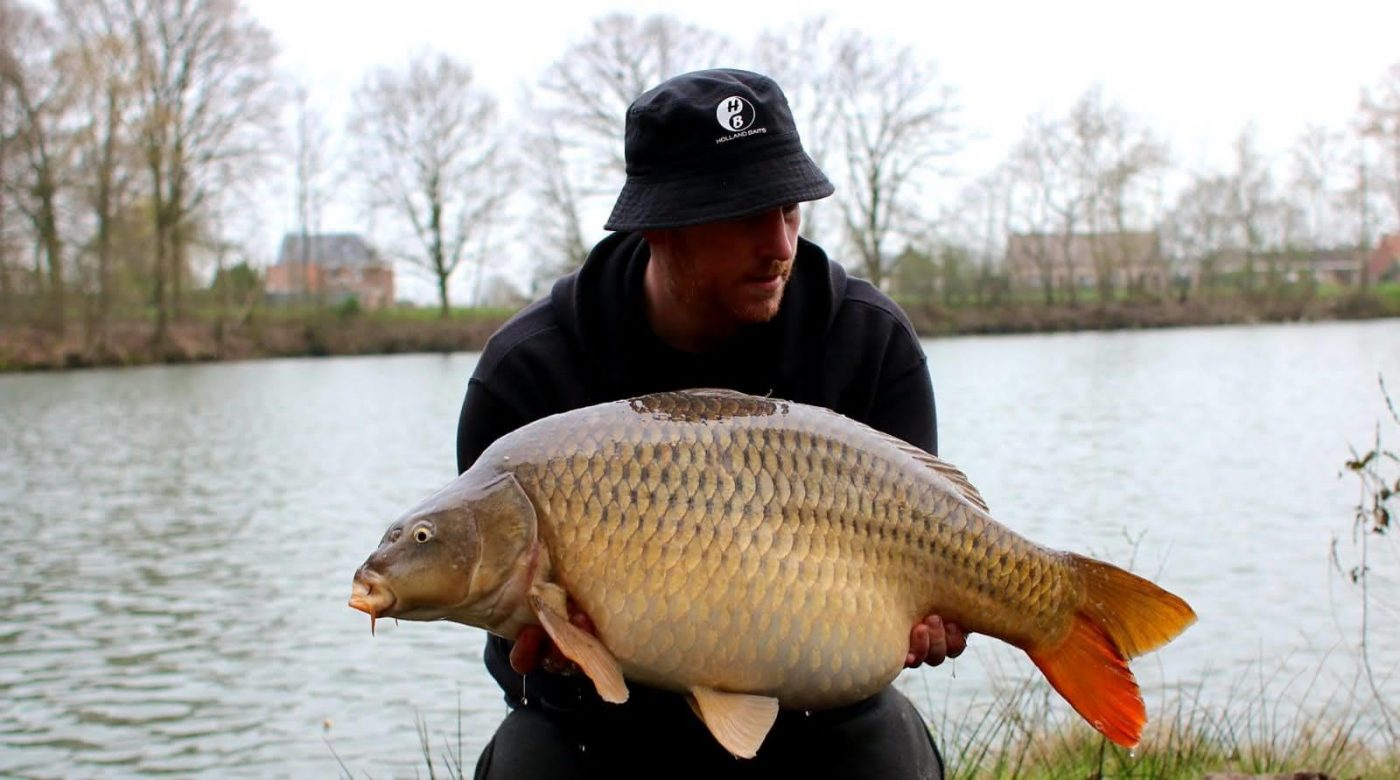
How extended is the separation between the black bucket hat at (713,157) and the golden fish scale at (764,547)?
317mm

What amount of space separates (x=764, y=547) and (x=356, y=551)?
6254 millimetres

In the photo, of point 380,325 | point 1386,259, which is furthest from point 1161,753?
point 1386,259

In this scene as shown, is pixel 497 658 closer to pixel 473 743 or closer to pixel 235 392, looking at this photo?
pixel 473 743

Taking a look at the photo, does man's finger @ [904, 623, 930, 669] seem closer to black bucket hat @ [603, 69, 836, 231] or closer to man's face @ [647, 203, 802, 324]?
man's face @ [647, 203, 802, 324]

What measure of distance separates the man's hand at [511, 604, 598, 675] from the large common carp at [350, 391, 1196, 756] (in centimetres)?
2

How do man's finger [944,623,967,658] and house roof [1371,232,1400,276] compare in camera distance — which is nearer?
man's finger [944,623,967,658]

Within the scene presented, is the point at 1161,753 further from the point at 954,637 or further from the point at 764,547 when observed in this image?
the point at 764,547

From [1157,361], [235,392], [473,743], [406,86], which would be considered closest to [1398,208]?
[1157,361]

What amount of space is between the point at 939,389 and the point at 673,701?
50.0ft

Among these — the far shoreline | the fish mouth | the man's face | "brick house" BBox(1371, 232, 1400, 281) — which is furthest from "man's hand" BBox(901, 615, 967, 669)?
"brick house" BBox(1371, 232, 1400, 281)

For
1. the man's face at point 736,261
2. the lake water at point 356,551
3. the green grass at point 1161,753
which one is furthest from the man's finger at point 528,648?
the lake water at point 356,551

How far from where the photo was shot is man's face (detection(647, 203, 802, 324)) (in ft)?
6.89

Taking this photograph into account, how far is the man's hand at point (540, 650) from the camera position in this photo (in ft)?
5.91

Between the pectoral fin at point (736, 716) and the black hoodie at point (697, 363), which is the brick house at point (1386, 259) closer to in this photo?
the black hoodie at point (697, 363)
